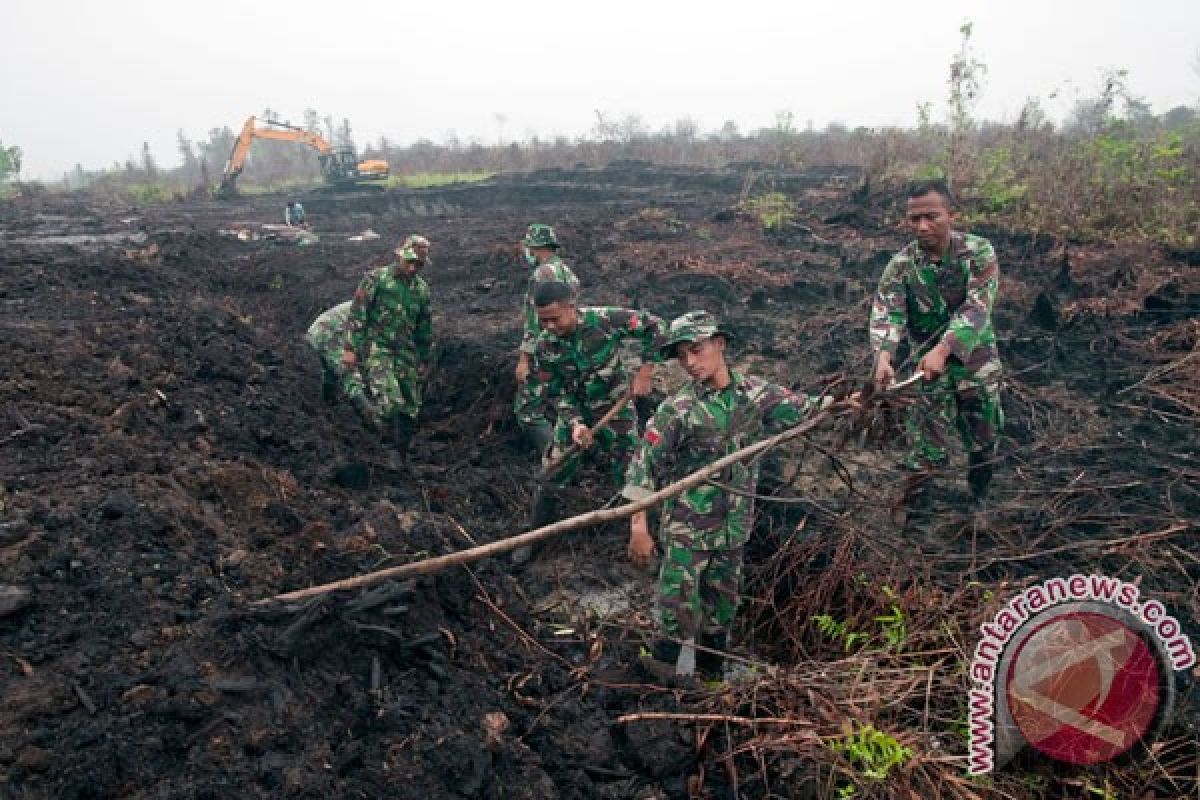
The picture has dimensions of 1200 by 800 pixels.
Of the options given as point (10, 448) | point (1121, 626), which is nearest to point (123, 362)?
point (10, 448)

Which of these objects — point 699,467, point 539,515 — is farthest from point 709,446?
point 539,515

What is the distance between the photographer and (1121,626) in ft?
6.51

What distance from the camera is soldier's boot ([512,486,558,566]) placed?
442 centimetres

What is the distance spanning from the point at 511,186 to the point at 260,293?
1133 centimetres

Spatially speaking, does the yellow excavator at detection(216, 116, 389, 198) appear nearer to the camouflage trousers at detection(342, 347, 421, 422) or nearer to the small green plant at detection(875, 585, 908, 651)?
the camouflage trousers at detection(342, 347, 421, 422)

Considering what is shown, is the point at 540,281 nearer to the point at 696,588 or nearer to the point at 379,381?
the point at 379,381

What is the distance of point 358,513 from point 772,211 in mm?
10096

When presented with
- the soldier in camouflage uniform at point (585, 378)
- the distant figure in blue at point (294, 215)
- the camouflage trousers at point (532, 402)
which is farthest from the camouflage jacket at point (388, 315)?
the distant figure in blue at point (294, 215)

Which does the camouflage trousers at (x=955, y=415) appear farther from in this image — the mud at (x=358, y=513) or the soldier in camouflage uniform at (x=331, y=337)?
the soldier in camouflage uniform at (x=331, y=337)

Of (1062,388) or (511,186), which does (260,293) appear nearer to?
(1062,388)

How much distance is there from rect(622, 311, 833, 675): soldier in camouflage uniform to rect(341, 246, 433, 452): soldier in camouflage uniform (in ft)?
10.1

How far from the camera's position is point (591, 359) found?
4535mm

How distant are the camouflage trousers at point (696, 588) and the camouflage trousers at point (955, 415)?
4.97ft
